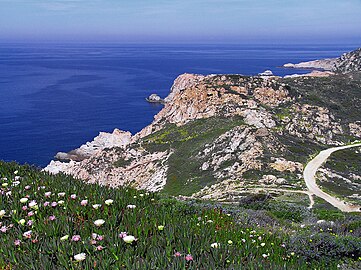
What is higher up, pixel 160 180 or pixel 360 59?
pixel 360 59

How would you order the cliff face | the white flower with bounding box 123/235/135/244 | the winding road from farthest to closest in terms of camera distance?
the cliff face < the winding road < the white flower with bounding box 123/235/135/244

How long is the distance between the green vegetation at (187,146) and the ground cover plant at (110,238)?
139ft

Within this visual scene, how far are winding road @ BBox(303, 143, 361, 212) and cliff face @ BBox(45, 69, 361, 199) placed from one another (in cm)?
114

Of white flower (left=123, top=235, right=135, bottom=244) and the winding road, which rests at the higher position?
white flower (left=123, top=235, right=135, bottom=244)

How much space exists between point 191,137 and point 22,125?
63.3m

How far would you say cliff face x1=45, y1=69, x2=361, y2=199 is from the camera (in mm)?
51500

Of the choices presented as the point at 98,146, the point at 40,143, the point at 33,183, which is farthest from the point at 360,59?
the point at 33,183

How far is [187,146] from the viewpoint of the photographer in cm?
6900

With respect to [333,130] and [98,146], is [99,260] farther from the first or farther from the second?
[98,146]

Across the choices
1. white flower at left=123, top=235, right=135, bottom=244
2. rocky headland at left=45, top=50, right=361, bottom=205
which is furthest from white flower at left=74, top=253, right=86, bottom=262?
rocky headland at left=45, top=50, right=361, bottom=205

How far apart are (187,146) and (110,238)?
6389cm

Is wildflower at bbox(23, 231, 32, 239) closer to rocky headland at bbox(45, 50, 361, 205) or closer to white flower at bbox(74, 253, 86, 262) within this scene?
white flower at bbox(74, 253, 86, 262)

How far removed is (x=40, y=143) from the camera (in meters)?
101

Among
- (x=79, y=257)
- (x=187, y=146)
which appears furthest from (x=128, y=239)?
(x=187, y=146)
